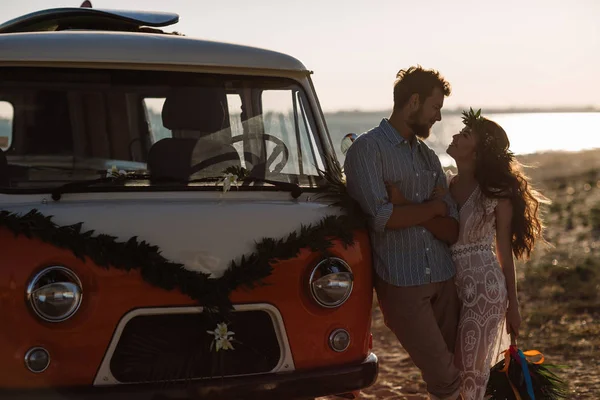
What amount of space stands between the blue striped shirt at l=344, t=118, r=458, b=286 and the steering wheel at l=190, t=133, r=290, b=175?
383mm

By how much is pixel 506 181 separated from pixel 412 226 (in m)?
0.57

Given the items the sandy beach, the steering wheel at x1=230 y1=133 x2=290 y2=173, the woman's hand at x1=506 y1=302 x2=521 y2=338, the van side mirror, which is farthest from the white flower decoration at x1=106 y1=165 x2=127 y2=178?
the sandy beach

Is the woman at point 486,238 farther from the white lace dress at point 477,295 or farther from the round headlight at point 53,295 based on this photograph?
the round headlight at point 53,295

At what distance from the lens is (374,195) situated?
174 inches

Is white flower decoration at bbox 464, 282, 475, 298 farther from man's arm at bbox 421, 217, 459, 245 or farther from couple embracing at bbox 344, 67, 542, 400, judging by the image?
man's arm at bbox 421, 217, 459, 245

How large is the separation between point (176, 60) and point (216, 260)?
1.12 m

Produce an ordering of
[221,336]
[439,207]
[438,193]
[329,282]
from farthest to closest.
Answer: [438,193] → [439,207] → [329,282] → [221,336]

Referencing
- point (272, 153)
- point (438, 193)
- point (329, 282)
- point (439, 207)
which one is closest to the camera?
point (329, 282)

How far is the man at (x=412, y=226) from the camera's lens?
4.48 meters

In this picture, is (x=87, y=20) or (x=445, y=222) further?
(x=87, y=20)

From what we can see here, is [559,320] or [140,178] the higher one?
[140,178]

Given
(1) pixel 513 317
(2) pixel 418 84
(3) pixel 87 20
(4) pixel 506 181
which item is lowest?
(1) pixel 513 317

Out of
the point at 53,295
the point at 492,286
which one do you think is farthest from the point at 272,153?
the point at 53,295

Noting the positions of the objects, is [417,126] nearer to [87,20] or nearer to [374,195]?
[374,195]
